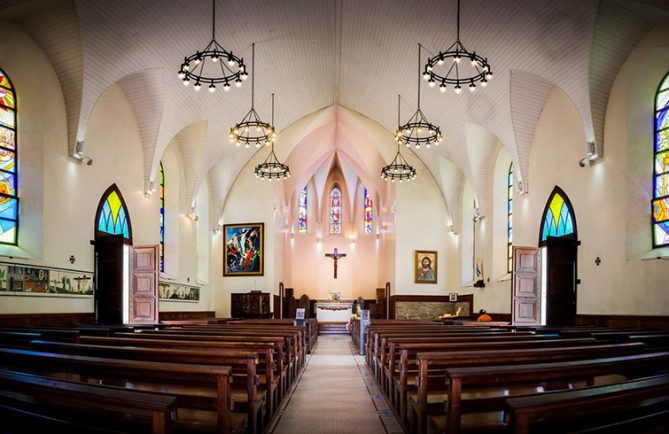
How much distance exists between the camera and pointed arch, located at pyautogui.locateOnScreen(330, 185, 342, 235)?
114 ft

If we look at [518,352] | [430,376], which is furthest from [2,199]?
[518,352]

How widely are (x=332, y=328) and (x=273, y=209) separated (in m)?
6.71

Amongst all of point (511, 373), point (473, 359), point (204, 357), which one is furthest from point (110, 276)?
point (511, 373)

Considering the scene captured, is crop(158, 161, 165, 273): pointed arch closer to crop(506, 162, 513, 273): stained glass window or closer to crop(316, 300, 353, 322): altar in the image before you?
crop(316, 300, 353, 322): altar

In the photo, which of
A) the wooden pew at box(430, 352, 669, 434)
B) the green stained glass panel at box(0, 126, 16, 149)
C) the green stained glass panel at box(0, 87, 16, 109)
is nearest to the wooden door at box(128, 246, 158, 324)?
the green stained glass panel at box(0, 126, 16, 149)

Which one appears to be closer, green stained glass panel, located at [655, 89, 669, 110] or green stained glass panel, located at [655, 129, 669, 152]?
green stained glass panel, located at [655, 129, 669, 152]

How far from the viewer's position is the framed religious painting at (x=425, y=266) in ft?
78.2

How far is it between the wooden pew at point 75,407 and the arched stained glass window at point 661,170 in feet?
35.6

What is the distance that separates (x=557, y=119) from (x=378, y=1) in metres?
5.91

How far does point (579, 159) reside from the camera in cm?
1305

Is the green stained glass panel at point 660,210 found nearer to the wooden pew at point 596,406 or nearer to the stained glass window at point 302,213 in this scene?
the wooden pew at point 596,406

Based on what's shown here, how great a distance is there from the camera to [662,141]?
10.9 metres

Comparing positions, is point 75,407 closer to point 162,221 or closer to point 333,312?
point 162,221

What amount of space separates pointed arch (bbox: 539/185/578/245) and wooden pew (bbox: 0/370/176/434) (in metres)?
12.6
